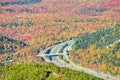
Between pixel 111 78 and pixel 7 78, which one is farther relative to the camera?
pixel 111 78

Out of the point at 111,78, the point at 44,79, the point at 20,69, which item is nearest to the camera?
the point at 44,79

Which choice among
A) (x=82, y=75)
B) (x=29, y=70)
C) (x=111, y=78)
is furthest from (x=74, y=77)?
(x=111, y=78)

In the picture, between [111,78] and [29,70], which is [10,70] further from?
[111,78]

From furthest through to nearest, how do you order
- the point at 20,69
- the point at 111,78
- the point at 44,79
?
the point at 111,78, the point at 20,69, the point at 44,79

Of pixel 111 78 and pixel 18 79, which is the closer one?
pixel 18 79

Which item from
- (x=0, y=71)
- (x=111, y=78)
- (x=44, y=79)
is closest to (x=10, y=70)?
(x=0, y=71)

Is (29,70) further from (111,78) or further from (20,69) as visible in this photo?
(111,78)
